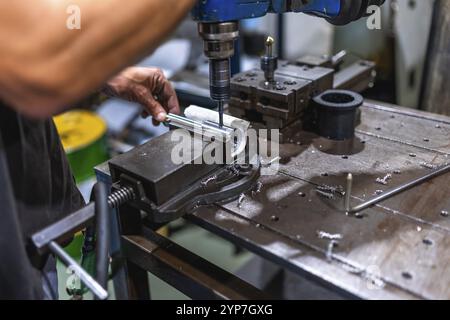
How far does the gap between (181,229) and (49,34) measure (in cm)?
147

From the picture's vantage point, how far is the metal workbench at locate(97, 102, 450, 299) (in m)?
0.57

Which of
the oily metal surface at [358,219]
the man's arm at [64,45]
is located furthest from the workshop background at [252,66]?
the man's arm at [64,45]

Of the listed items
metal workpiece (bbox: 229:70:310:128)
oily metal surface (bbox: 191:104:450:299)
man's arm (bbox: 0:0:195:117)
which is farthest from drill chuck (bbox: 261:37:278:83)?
man's arm (bbox: 0:0:195:117)

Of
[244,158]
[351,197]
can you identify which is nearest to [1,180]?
[244,158]

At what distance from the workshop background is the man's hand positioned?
0.47m

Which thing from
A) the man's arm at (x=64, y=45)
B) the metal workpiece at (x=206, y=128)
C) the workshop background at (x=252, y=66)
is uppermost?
the man's arm at (x=64, y=45)

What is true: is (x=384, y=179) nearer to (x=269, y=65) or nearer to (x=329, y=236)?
(x=329, y=236)

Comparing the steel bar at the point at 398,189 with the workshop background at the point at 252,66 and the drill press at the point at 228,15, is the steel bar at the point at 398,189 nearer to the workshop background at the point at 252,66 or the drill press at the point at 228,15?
the drill press at the point at 228,15

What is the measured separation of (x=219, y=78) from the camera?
2.22ft

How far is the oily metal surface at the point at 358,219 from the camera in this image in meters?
0.57

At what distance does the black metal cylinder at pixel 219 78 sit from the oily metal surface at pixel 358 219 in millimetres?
177

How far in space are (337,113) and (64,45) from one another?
582 millimetres

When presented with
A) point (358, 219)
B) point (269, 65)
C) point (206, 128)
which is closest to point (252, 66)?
point (269, 65)
